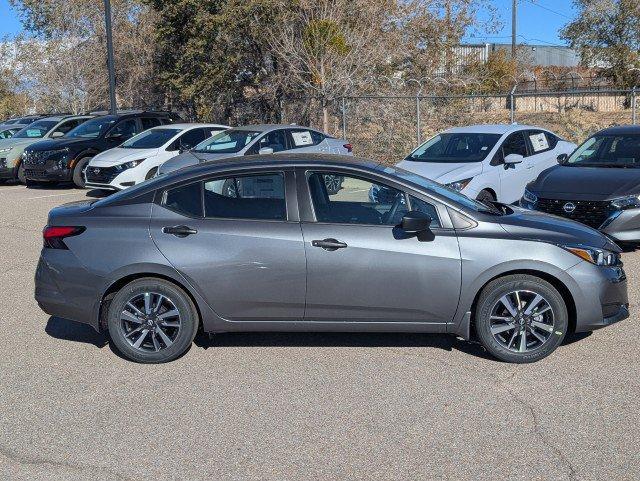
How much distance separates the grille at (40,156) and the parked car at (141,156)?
210 cm

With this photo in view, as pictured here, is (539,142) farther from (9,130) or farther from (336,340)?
(9,130)

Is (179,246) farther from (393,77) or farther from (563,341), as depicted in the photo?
(393,77)

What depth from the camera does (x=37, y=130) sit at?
71.4ft

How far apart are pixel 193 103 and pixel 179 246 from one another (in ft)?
69.1

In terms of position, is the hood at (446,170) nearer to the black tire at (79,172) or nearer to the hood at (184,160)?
the hood at (184,160)

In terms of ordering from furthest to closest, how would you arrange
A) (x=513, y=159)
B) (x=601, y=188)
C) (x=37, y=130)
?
(x=37, y=130) → (x=513, y=159) → (x=601, y=188)

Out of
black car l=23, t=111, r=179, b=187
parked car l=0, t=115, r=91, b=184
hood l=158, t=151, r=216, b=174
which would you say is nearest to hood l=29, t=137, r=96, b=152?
black car l=23, t=111, r=179, b=187

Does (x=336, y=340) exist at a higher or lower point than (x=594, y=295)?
lower

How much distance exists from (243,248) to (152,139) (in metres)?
11.7

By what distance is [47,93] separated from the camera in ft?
121

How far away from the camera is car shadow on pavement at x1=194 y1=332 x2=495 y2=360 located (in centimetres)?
629

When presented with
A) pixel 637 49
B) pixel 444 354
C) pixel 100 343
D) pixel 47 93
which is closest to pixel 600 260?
pixel 444 354

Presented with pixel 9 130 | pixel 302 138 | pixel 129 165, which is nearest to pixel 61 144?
pixel 129 165

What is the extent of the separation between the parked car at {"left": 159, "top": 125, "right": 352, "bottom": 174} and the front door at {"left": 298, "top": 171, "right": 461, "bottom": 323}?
882 cm
